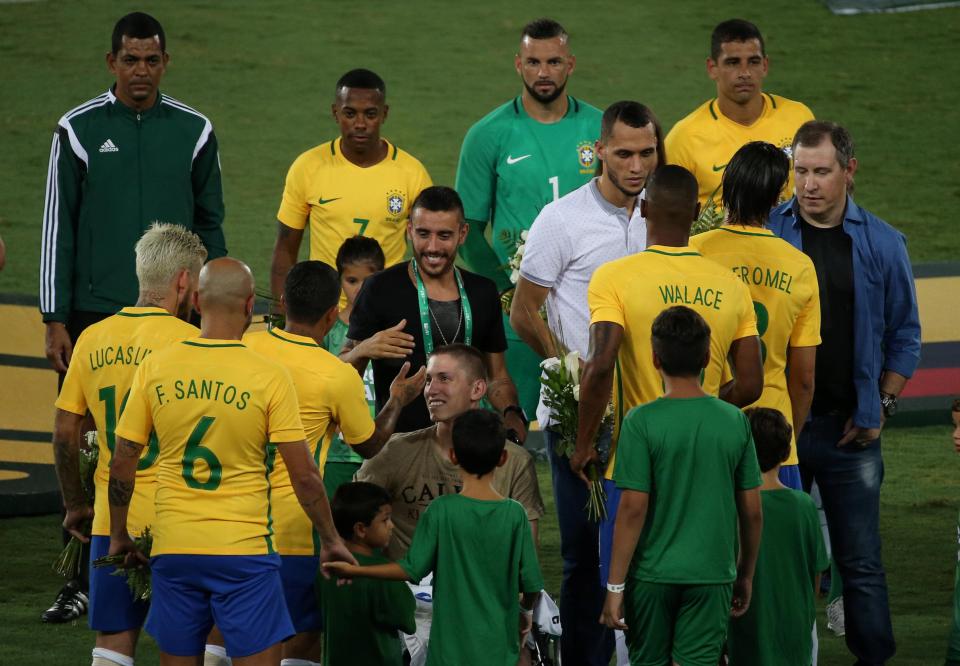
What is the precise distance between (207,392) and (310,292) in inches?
29.0

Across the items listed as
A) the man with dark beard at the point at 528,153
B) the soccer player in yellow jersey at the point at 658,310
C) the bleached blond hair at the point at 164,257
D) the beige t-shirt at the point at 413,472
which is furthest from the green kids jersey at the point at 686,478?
the man with dark beard at the point at 528,153

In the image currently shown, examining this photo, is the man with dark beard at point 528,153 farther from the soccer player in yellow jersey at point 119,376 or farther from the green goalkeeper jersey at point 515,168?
the soccer player in yellow jersey at point 119,376

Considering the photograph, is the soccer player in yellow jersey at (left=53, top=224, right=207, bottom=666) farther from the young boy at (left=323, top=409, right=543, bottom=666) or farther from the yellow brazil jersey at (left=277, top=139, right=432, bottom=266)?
the yellow brazil jersey at (left=277, top=139, right=432, bottom=266)

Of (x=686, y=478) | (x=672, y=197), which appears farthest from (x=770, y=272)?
(x=686, y=478)

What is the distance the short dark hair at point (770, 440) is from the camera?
199 inches

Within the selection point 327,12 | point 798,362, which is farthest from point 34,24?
point 798,362

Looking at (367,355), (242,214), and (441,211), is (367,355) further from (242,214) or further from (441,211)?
(242,214)

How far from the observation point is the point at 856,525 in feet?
18.7

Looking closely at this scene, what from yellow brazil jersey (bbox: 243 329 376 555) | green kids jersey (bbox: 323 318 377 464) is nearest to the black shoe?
green kids jersey (bbox: 323 318 377 464)

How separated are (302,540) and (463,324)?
1.07 m

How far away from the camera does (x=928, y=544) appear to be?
25.7ft

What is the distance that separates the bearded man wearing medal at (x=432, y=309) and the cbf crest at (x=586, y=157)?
5.04ft

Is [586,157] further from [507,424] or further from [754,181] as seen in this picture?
[754,181]

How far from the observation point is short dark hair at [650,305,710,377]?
4543 mm
